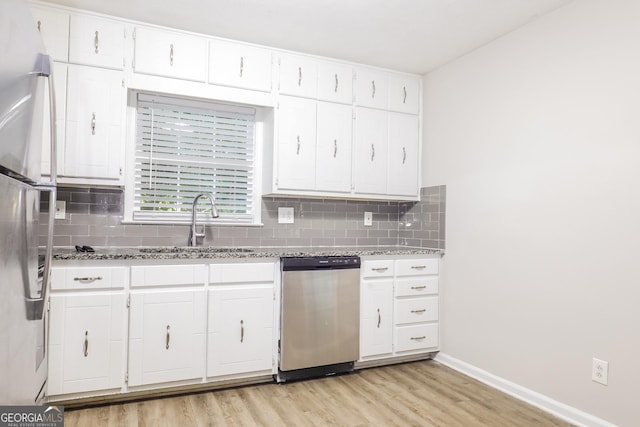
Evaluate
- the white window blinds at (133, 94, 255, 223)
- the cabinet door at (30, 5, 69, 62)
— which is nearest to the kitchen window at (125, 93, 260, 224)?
the white window blinds at (133, 94, 255, 223)

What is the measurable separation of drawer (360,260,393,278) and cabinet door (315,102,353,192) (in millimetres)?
667

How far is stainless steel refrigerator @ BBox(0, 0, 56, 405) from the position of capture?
944 millimetres


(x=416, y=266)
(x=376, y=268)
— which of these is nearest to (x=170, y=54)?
(x=376, y=268)

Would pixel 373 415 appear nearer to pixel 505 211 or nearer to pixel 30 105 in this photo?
pixel 505 211

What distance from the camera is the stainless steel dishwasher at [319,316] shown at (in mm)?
2867

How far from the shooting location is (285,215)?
3.54 metres

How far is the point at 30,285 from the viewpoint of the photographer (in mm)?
1215

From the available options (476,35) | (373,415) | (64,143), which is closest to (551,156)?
(476,35)

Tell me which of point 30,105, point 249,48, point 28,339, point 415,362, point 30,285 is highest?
point 249,48

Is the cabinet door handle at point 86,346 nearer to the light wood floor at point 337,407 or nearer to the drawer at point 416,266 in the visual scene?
the light wood floor at point 337,407

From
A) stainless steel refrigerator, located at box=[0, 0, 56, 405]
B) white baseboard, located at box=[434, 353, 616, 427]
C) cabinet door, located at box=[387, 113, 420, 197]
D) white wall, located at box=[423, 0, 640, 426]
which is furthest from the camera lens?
cabinet door, located at box=[387, 113, 420, 197]

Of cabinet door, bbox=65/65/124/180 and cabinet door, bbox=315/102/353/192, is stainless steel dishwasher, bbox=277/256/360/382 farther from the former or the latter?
A: cabinet door, bbox=65/65/124/180

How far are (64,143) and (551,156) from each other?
3.12 meters

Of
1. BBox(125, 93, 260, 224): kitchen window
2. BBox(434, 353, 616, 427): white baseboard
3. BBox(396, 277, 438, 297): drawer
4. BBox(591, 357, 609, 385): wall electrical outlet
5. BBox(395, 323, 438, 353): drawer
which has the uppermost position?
BBox(125, 93, 260, 224): kitchen window
